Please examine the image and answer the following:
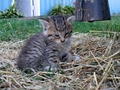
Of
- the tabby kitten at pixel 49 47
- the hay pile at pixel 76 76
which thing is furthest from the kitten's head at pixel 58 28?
the hay pile at pixel 76 76

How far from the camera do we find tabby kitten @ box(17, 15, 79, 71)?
10.6 feet

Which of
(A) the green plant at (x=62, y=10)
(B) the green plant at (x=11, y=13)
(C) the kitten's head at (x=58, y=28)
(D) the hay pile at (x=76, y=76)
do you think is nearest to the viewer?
(D) the hay pile at (x=76, y=76)

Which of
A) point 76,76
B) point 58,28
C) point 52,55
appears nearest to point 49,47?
point 52,55

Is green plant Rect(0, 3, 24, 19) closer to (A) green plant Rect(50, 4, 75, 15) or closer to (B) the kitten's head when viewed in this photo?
(A) green plant Rect(50, 4, 75, 15)

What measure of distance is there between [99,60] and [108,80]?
0.40 metres

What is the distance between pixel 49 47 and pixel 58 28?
0.22m

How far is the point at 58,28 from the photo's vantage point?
3.47 metres

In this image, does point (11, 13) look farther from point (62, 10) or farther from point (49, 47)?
point (49, 47)

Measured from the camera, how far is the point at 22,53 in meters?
3.33

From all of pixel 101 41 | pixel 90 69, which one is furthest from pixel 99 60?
pixel 101 41

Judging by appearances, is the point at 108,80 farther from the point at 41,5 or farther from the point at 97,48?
the point at 41,5

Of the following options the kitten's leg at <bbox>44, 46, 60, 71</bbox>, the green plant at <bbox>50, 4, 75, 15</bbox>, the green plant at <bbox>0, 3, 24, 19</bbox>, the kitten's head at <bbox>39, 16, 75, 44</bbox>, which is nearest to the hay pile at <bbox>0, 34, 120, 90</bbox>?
the kitten's leg at <bbox>44, 46, 60, 71</bbox>

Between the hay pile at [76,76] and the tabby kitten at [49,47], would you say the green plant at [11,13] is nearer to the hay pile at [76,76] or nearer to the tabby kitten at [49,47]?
the tabby kitten at [49,47]

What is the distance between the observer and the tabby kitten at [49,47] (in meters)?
3.25
